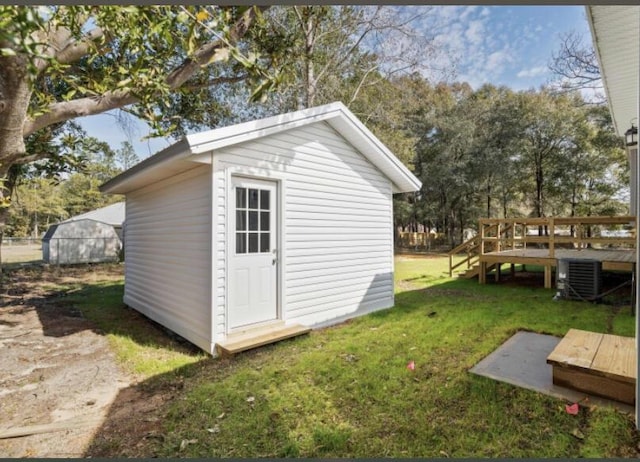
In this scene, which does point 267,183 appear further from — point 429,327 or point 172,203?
point 429,327

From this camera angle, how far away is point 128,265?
7.47m

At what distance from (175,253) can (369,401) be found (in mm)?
3777

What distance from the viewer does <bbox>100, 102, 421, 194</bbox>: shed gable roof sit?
13.5 ft

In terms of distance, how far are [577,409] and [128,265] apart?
796cm

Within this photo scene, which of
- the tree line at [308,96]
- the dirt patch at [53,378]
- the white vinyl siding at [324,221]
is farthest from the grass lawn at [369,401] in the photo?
the tree line at [308,96]

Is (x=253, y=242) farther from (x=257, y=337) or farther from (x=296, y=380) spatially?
(x=296, y=380)

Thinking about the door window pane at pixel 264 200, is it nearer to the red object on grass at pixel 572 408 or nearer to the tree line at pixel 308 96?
the tree line at pixel 308 96

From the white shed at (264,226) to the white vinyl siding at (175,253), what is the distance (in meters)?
0.02

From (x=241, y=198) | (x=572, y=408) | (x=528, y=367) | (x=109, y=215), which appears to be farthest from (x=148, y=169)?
(x=109, y=215)

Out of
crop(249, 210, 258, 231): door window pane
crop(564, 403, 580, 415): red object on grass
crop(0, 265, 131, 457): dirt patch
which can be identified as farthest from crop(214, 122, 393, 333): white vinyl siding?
crop(564, 403, 580, 415): red object on grass

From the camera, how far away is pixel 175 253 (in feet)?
17.5

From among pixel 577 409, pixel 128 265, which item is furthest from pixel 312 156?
pixel 128 265

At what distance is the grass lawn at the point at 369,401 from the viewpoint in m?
2.38

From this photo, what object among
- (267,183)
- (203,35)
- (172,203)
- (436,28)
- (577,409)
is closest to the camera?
(577,409)
